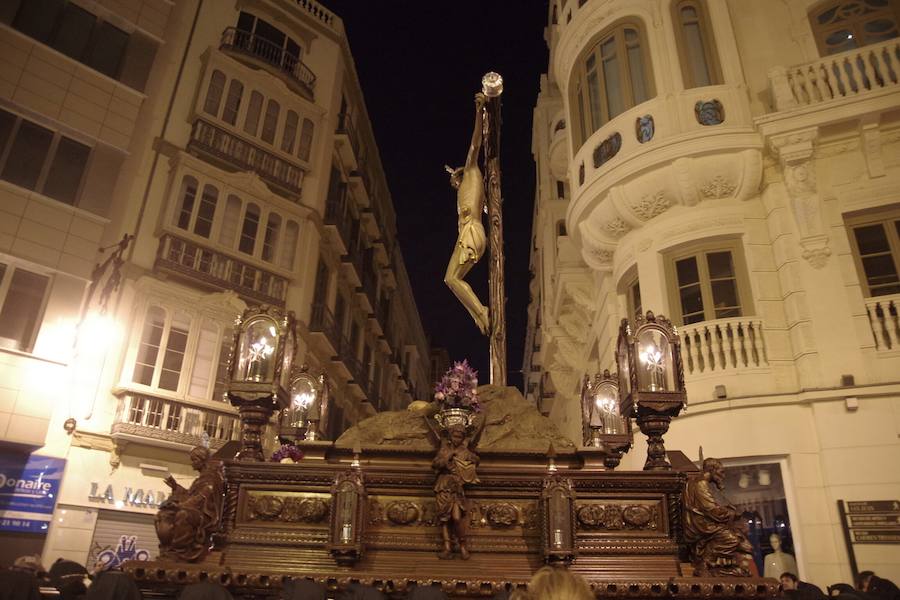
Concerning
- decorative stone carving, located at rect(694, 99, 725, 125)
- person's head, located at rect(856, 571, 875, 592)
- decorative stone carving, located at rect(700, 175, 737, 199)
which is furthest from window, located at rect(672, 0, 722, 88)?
person's head, located at rect(856, 571, 875, 592)

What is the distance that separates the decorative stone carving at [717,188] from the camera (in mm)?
10844

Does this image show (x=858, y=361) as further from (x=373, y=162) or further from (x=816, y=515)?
(x=373, y=162)

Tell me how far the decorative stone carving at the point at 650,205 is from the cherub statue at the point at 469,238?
15.7ft

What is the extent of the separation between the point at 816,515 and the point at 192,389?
13355 mm

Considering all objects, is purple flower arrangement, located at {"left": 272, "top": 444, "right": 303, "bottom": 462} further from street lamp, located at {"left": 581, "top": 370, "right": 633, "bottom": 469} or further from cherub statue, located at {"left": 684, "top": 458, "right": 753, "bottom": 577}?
street lamp, located at {"left": 581, "top": 370, "right": 633, "bottom": 469}

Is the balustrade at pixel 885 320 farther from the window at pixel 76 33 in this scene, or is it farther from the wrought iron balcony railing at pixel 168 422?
the window at pixel 76 33

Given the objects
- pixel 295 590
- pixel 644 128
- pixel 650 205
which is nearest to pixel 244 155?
pixel 644 128

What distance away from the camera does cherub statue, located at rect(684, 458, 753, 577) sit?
14.6 ft

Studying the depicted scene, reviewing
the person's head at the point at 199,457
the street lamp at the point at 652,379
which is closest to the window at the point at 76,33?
the person's head at the point at 199,457

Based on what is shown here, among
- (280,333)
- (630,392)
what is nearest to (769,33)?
(630,392)

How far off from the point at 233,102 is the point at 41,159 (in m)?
5.92

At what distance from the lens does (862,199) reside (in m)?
10.0

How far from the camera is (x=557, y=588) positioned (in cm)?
230

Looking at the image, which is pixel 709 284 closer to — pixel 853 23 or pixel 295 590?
pixel 853 23
